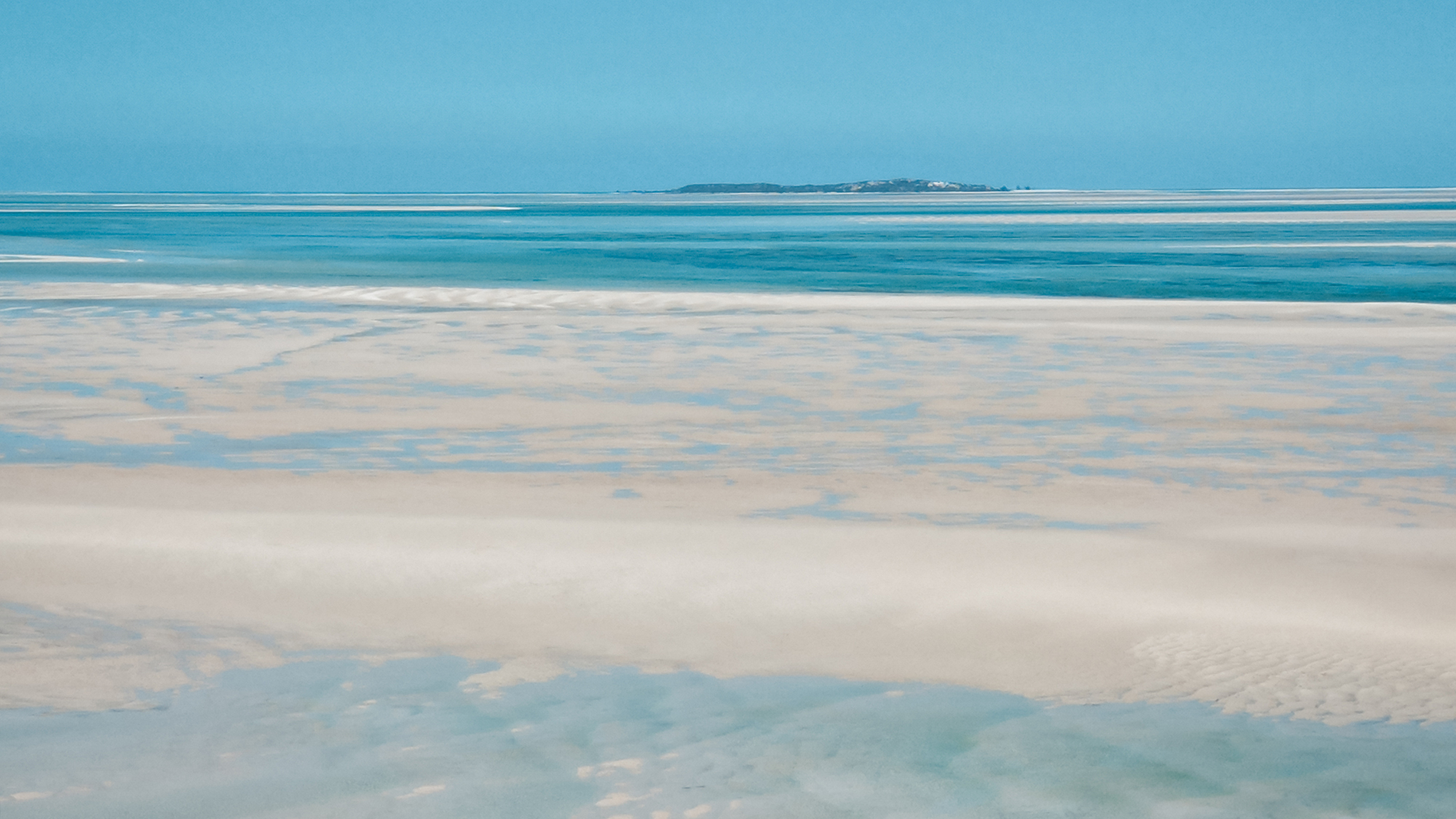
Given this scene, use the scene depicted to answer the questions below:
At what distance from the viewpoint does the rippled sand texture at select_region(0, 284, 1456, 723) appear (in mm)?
4500

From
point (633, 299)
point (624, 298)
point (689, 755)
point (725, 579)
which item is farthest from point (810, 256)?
point (689, 755)

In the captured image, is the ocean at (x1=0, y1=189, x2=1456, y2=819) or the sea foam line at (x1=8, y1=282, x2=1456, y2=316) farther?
the sea foam line at (x1=8, y1=282, x2=1456, y2=316)

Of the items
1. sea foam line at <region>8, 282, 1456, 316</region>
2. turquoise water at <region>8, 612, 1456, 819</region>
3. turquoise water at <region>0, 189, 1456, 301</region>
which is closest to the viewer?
turquoise water at <region>8, 612, 1456, 819</region>

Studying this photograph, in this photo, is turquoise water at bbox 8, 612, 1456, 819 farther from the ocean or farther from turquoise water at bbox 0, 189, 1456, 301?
turquoise water at bbox 0, 189, 1456, 301

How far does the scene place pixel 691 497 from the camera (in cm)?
665

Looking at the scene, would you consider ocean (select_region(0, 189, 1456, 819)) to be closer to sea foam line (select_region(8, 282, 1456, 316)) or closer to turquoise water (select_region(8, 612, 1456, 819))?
turquoise water (select_region(8, 612, 1456, 819))

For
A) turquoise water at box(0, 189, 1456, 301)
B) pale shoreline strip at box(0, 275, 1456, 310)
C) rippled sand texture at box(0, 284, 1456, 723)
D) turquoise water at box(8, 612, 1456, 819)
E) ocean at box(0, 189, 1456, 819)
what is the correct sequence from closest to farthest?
turquoise water at box(8, 612, 1456, 819) < ocean at box(0, 189, 1456, 819) < rippled sand texture at box(0, 284, 1456, 723) < pale shoreline strip at box(0, 275, 1456, 310) < turquoise water at box(0, 189, 1456, 301)

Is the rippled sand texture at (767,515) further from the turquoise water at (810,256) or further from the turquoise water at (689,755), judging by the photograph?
the turquoise water at (810,256)

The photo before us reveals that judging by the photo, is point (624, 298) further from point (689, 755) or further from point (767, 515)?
point (689, 755)

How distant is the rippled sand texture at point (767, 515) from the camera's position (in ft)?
14.8

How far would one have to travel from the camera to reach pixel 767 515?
6297 millimetres

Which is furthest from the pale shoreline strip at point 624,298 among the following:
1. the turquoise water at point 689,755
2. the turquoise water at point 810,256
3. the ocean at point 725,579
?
the turquoise water at point 689,755

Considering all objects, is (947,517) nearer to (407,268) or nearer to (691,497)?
(691,497)

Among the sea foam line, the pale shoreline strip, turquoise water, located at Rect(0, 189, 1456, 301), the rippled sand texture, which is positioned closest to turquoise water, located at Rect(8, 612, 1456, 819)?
the rippled sand texture
